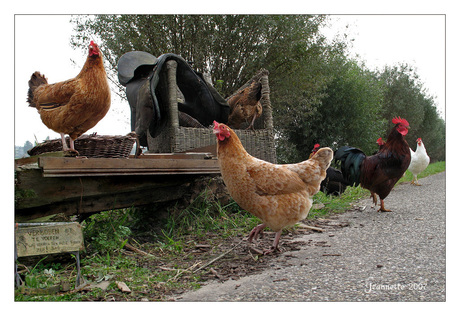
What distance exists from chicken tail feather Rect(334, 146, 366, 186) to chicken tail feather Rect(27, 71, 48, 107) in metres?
4.42

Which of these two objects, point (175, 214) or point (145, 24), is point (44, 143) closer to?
point (175, 214)

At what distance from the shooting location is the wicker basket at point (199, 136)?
3.91 m

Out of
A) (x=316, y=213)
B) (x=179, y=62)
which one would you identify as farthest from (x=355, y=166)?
(x=179, y=62)

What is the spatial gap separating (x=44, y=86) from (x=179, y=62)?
1.97 m

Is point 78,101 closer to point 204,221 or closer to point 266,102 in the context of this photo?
point 204,221

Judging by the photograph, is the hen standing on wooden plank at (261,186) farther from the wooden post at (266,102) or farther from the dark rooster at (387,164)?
the dark rooster at (387,164)

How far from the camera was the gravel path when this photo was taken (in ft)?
6.06

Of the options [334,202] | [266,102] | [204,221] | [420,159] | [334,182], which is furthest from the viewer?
[420,159]

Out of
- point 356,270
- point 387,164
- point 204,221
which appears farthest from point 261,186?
point 387,164

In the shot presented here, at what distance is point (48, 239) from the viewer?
1.92 meters

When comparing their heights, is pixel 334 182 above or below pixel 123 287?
above

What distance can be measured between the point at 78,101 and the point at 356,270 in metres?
2.32

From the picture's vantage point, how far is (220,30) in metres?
6.34

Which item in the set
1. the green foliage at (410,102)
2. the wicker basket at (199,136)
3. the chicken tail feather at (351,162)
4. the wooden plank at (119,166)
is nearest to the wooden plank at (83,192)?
the wooden plank at (119,166)
